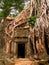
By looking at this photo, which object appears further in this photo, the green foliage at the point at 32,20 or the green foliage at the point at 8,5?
the green foliage at the point at 8,5

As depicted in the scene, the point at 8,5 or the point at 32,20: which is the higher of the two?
the point at 8,5

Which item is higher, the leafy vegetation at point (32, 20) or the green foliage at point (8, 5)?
the green foliage at point (8, 5)

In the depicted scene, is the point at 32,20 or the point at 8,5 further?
the point at 8,5

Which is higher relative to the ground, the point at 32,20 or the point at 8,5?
the point at 8,5

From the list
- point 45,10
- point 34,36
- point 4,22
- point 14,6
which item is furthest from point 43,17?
point 14,6

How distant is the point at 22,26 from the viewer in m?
14.6

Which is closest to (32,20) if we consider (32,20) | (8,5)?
(32,20)

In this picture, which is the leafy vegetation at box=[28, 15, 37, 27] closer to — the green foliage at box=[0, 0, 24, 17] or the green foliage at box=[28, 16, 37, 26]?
the green foliage at box=[28, 16, 37, 26]

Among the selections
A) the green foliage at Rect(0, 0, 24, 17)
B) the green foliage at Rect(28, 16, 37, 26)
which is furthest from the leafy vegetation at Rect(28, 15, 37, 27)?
the green foliage at Rect(0, 0, 24, 17)

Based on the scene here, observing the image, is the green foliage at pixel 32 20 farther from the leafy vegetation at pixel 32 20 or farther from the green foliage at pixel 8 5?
the green foliage at pixel 8 5

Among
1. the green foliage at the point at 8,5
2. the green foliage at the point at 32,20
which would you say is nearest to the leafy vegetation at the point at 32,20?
the green foliage at the point at 32,20

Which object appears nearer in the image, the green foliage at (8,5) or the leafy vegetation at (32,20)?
the leafy vegetation at (32,20)

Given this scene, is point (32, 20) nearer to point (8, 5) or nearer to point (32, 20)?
point (32, 20)

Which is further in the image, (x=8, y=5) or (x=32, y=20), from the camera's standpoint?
(x=8, y=5)
